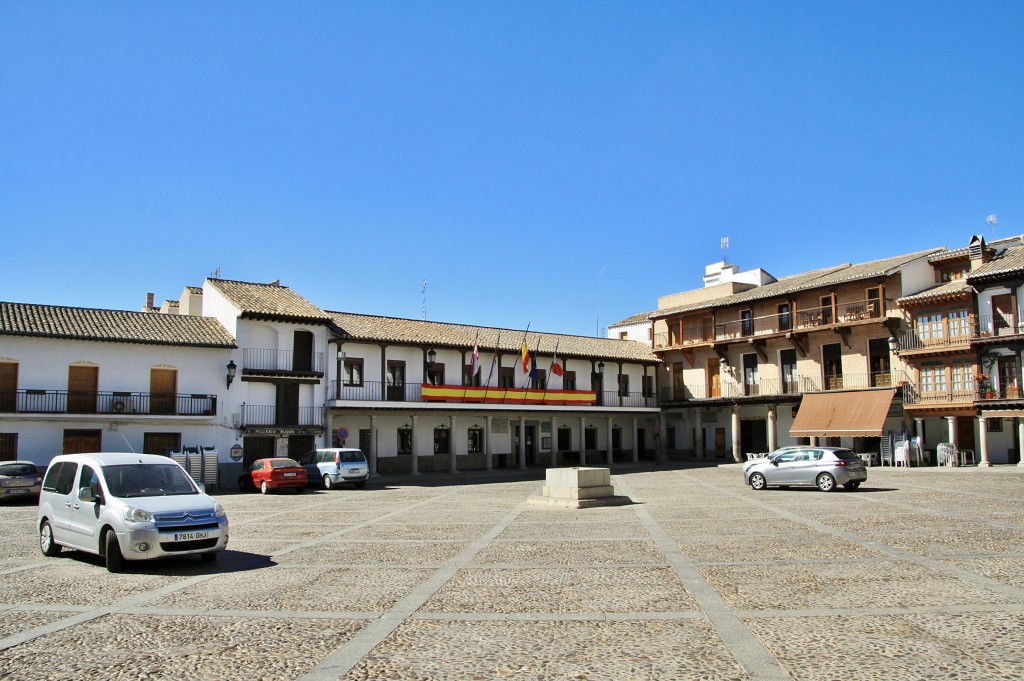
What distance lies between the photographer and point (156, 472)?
12023 mm

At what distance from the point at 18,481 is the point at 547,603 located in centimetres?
2031

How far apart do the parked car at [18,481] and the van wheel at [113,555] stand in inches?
582

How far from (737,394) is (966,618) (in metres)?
37.0

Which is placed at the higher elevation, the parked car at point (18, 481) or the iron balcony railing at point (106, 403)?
the iron balcony railing at point (106, 403)

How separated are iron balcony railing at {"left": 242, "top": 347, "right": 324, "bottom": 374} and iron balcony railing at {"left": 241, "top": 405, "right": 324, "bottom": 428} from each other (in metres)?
1.60

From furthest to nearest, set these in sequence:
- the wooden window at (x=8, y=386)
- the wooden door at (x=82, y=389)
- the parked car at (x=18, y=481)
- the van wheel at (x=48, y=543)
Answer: the wooden door at (x=82, y=389)
the wooden window at (x=8, y=386)
the parked car at (x=18, y=481)
the van wheel at (x=48, y=543)

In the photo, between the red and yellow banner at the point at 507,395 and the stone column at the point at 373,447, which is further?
the red and yellow banner at the point at 507,395

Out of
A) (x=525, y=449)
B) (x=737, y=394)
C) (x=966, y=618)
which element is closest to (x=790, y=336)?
(x=737, y=394)

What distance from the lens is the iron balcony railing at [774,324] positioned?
124 feet

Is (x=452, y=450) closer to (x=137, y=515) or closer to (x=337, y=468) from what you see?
(x=337, y=468)

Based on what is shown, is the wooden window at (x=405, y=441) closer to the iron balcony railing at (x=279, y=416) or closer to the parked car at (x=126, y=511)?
the iron balcony railing at (x=279, y=416)

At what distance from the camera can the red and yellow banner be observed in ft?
121

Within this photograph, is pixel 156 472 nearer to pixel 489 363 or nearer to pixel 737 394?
pixel 489 363

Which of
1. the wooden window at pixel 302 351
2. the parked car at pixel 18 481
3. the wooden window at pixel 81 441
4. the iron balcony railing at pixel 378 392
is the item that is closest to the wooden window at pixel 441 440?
the iron balcony railing at pixel 378 392
